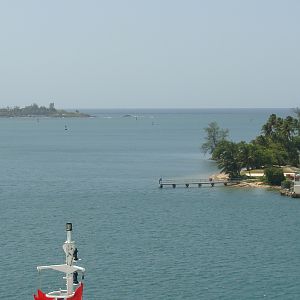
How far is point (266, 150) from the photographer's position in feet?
421

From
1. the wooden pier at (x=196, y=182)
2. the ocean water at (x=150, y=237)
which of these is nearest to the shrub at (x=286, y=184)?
the ocean water at (x=150, y=237)

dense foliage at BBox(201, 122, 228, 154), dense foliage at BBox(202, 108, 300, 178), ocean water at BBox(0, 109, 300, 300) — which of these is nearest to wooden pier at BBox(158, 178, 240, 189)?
dense foliage at BBox(202, 108, 300, 178)

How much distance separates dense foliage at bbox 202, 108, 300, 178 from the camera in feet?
392

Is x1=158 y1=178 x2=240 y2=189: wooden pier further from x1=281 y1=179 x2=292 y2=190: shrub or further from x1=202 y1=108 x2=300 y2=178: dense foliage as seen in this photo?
x1=281 y1=179 x2=292 y2=190: shrub

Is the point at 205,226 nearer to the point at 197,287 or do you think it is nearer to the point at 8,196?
the point at 197,287

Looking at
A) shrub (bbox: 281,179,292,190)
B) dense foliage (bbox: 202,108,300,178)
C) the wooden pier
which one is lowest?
the wooden pier

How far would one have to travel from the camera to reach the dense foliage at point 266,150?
11962 centimetres

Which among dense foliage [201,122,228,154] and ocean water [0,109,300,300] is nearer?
ocean water [0,109,300,300]

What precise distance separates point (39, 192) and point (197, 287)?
5869cm

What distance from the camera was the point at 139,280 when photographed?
55688mm

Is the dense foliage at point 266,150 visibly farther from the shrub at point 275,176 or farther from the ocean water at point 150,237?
the ocean water at point 150,237

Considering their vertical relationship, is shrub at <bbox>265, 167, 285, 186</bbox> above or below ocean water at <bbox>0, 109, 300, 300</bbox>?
above

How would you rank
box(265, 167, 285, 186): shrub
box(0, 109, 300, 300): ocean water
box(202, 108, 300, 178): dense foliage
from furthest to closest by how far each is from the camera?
box(202, 108, 300, 178): dense foliage, box(265, 167, 285, 186): shrub, box(0, 109, 300, 300): ocean water

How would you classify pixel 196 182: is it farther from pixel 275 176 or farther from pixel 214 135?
pixel 214 135
